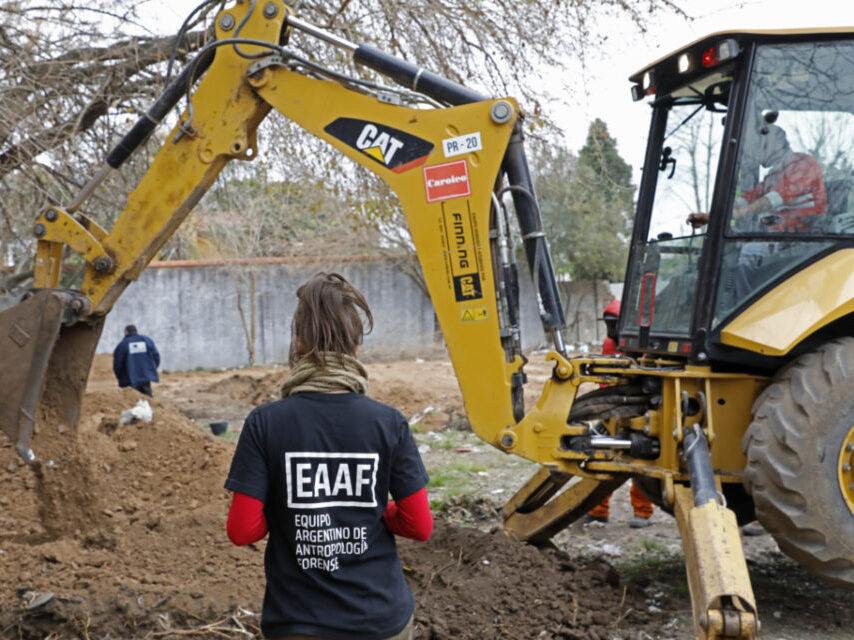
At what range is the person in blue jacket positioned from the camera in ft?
37.7

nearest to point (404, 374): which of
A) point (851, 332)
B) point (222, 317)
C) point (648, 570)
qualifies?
point (222, 317)

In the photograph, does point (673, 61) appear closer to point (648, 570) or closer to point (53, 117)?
point (648, 570)

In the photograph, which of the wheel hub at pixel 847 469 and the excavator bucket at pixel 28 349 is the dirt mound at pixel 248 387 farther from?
the wheel hub at pixel 847 469

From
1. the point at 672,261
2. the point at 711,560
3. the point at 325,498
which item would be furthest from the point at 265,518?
the point at 672,261

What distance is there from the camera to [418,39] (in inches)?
280

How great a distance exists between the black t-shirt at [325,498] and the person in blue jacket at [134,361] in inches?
390

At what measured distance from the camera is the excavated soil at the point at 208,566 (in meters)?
4.17

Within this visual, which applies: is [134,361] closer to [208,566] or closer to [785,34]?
[208,566]

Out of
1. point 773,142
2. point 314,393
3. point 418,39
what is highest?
point 418,39

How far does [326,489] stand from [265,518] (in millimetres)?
212

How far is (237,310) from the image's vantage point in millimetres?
21109

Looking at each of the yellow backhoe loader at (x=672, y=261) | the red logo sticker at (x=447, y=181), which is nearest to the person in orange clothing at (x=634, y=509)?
the yellow backhoe loader at (x=672, y=261)

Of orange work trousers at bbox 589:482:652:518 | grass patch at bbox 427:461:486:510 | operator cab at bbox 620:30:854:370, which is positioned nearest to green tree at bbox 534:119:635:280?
grass patch at bbox 427:461:486:510

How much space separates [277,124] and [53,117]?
6.15ft
